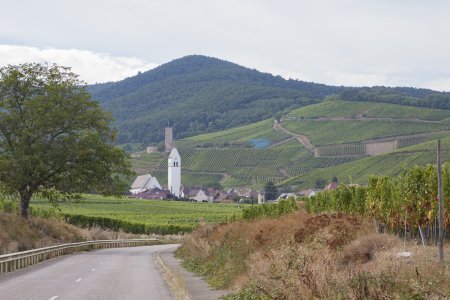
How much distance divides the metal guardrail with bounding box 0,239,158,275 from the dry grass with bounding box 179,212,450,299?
834cm

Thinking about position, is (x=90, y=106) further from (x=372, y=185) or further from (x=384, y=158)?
(x=384, y=158)

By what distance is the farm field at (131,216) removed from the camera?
275 ft

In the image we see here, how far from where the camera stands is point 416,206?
2947cm

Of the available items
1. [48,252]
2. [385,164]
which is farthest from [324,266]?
[385,164]

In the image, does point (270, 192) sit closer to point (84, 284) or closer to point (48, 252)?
point (48, 252)

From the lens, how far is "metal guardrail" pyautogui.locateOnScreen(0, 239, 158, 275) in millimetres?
31811

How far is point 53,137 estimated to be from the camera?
52781 mm

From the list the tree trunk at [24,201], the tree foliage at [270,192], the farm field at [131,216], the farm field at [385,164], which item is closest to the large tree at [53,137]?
the tree trunk at [24,201]

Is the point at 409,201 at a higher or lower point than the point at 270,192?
higher

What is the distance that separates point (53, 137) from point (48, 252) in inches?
466

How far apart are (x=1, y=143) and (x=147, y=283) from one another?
29.0 meters


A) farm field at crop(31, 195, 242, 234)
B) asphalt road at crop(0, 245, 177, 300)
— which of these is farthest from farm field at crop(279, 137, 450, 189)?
asphalt road at crop(0, 245, 177, 300)

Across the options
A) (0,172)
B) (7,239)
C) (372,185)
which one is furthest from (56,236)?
(372,185)

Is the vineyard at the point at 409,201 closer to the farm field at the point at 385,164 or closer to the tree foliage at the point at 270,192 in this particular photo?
the farm field at the point at 385,164
